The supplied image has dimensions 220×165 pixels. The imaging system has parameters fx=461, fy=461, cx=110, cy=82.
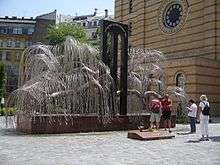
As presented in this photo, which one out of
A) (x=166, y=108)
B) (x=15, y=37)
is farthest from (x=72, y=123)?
(x=15, y=37)

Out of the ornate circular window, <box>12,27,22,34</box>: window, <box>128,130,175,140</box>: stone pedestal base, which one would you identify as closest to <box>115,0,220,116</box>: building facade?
the ornate circular window

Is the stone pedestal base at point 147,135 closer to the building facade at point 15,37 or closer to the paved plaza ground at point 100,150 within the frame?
→ the paved plaza ground at point 100,150

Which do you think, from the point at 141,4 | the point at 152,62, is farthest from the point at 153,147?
the point at 141,4

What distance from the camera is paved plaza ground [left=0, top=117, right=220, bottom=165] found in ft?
40.3

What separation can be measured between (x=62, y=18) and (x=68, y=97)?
75108mm

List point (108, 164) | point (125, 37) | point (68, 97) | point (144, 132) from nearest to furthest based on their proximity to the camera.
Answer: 1. point (108, 164)
2. point (144, 132)
3. point (68, 97)
4. point (125, 37)

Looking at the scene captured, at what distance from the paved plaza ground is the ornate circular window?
25.5m

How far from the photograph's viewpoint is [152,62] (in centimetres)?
2611

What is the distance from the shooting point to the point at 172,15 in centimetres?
4469

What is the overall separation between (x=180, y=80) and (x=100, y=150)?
78.6ft

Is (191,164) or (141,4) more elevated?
(141,4)

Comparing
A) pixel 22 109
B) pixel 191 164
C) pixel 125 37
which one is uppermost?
pixel 125 37

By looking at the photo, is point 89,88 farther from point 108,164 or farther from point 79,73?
point 108,164

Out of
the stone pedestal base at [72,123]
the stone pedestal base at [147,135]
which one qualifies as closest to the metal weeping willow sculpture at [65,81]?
the stone pedestal base at [72,123]
